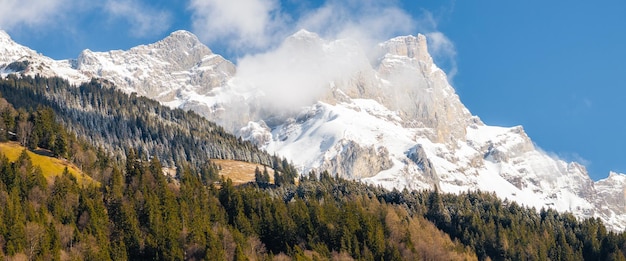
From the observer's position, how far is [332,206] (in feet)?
634

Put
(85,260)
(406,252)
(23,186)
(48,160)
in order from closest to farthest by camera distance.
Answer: (85,260) → (23,186) → (406,252) → (48,160)

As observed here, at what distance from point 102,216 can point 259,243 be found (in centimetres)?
3418

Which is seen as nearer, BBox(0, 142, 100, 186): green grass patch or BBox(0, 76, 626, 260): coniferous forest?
BBox(0, 76, 626, 260): coniferous forest

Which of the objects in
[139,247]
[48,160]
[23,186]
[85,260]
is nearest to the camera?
[85,260]

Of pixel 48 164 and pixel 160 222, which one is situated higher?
pixel 48 164

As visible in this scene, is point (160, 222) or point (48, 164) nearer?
point (160, 222)

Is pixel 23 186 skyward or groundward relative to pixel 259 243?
skyward

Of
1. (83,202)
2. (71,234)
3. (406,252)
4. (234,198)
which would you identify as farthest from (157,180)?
(406,252)

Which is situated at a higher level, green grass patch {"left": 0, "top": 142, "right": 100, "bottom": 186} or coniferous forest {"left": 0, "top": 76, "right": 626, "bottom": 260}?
green grass patch {"left": 0, "top": 142, "right": 100, "bottom": 186}

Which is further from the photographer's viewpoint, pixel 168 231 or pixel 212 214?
pixel 212 214

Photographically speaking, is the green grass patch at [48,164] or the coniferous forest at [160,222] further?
the green grass patch at [48,164]

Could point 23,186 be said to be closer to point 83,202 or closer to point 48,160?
point 83,202

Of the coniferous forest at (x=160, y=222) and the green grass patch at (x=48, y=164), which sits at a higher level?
the green grass patch at (x=48, y=164)

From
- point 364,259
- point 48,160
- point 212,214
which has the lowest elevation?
point 364,259
